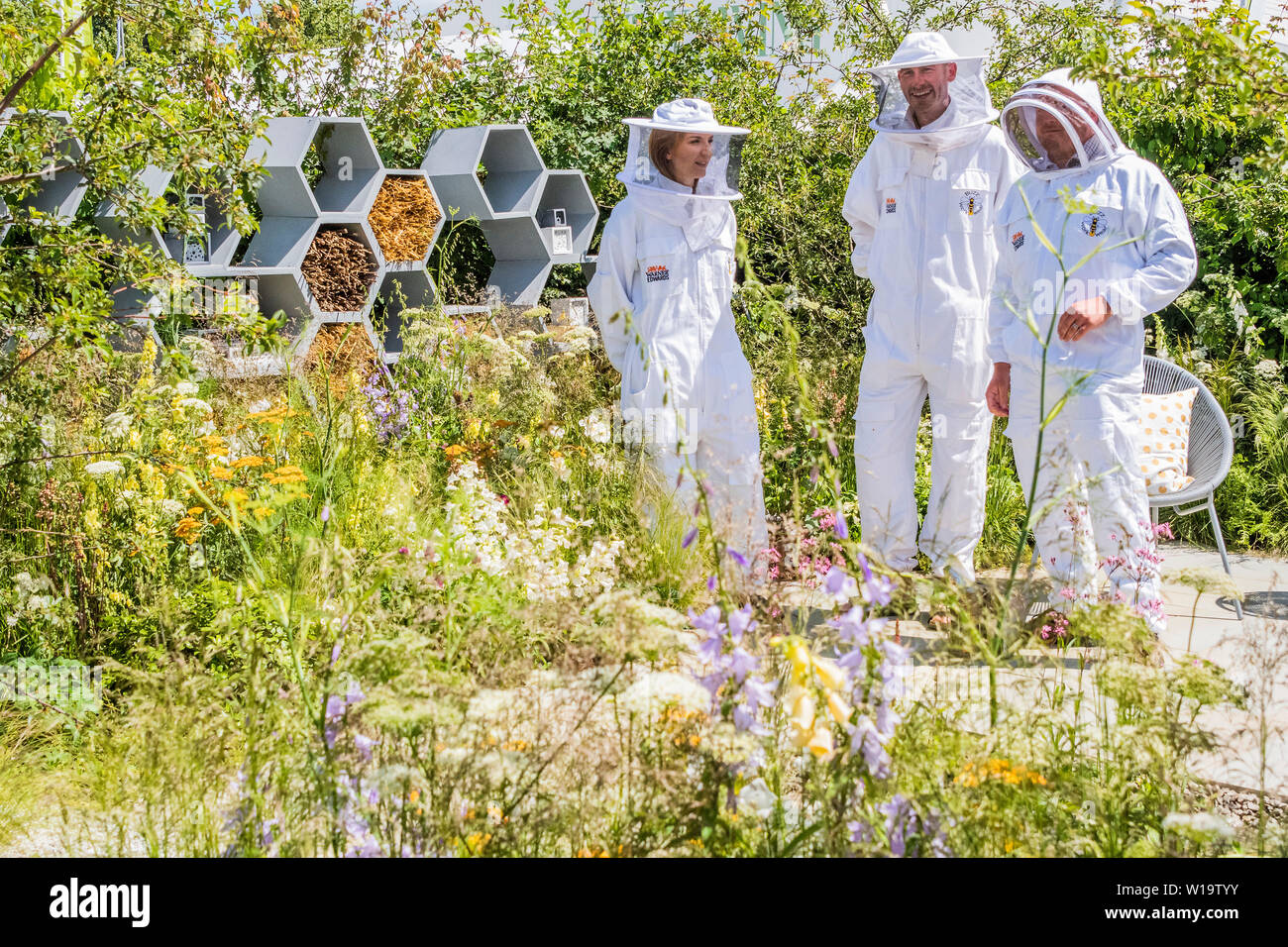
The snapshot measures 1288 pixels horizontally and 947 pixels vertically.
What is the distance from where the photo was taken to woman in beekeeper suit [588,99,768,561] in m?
4.89

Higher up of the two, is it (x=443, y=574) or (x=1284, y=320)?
(x=1284, y=320)

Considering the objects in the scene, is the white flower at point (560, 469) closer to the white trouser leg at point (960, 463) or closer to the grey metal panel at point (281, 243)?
the white trouser leg at point (960, 463)

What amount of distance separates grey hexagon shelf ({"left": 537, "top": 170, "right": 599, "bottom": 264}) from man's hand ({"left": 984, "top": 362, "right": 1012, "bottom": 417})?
13.3 feet

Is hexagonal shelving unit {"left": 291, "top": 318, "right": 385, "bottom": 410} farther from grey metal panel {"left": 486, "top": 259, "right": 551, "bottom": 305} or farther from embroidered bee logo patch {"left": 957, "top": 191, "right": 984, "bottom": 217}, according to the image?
embroidered bee logo patch {"left": 957, "top": 191, "right": 984, "bottom": 217}

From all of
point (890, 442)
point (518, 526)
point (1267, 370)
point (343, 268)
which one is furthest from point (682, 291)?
point (1267, 370)

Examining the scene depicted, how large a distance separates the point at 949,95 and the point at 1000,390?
121 centimetres

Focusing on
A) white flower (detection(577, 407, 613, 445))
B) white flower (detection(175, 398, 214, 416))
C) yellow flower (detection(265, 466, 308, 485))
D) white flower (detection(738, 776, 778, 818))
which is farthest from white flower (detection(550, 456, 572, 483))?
white flower (detection(738, 776, 778, 818))

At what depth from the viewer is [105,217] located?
5.62 metres

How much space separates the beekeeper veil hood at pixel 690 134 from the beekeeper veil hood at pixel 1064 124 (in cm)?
113

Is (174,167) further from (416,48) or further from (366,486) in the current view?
(416,48)

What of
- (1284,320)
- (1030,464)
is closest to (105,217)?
(1030,464)

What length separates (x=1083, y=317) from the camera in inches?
163

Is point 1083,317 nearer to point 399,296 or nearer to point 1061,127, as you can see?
point 1061,127

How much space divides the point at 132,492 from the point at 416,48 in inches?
234
